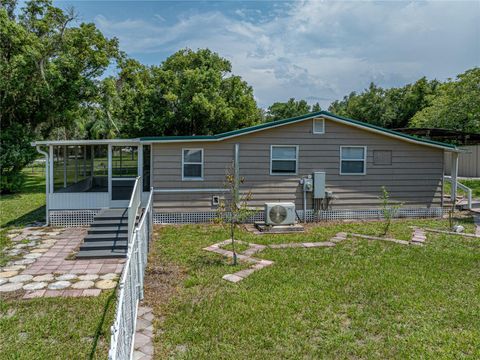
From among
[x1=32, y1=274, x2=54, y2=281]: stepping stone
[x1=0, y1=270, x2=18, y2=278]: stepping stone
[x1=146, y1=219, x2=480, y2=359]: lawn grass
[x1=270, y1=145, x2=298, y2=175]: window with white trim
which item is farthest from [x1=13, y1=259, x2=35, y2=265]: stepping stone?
[x1=270, y1=145, x2=298, y2=175]: window with white trim

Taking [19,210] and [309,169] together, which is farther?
[19,210]

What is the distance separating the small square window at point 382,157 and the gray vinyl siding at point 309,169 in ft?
0.33

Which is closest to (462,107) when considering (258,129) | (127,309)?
(258,129)

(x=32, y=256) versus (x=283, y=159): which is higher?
(x=283, y=159)

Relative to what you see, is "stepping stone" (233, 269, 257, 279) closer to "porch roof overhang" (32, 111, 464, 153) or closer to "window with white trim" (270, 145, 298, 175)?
"porch roof overhang" (32, 111, 464, 153)

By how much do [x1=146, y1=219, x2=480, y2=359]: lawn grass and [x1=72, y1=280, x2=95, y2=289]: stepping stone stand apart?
0.91 m

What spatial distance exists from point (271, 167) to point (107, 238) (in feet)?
16.4

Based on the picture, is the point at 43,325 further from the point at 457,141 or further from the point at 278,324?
the point at 457,141

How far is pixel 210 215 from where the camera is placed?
34.2 feet

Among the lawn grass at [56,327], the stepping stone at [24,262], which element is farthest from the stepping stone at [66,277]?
the stepping stone at [24,262]

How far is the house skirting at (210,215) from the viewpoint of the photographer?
9.92 m

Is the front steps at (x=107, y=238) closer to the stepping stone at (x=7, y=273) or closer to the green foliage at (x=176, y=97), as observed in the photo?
the stepping stone at (x=7, y=273)

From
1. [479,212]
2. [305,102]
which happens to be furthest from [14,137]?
[305,102]

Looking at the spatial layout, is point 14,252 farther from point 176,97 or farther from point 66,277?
point 176,97
